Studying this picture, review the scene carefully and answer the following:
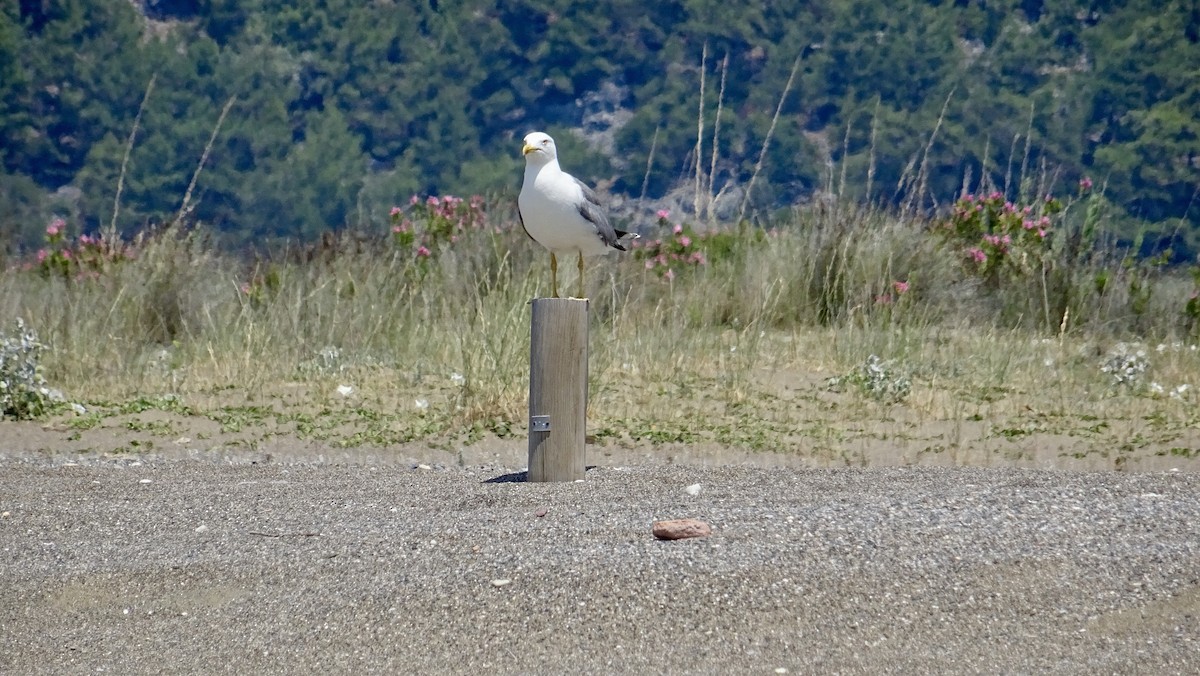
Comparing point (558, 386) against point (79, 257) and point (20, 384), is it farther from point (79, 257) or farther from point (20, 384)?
point (79, 257)

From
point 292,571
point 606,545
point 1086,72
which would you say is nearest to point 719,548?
point 606,545

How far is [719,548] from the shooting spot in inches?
211

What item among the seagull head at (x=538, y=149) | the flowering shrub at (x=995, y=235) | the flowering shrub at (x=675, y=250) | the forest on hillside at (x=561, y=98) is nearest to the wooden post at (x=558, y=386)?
the seagull head at (x=538, y=149)

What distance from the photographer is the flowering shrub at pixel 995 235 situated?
13.8 meters

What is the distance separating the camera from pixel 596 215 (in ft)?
23.9

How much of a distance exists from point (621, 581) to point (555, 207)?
244 centimetres

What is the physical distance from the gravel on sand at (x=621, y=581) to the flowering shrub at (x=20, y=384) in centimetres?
275

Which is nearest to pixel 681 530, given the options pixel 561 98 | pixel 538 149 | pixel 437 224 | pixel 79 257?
pixel 538 149

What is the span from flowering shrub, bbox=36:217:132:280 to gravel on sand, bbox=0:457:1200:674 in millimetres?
6787

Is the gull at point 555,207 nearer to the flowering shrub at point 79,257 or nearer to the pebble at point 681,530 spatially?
the pebble at point 681,530

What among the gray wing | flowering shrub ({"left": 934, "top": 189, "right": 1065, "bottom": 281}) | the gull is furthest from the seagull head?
flowering shrub ({"left": 934, "top": 189, "right": 1065, "bottom": 281})

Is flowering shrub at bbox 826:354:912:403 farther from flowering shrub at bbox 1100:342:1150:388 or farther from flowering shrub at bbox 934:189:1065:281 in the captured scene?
flowering shrub at bbox 934:189:1065:281

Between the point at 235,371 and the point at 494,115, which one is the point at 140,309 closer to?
the point at 235,371

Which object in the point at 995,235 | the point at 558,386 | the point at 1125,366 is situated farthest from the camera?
Result: the point at 995,235
